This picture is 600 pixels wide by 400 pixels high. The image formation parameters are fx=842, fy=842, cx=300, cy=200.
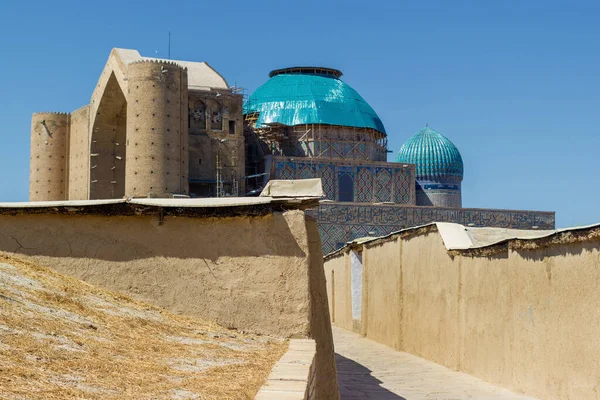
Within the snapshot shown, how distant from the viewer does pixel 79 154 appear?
3328cm

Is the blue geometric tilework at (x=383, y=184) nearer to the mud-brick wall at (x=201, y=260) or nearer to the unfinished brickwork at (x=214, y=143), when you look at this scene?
the unfinished brickwork at (x=214, y=143)

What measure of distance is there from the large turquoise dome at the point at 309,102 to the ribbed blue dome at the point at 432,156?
116 inches

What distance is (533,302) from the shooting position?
623 cm

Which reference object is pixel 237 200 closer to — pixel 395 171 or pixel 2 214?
pixel 2 214

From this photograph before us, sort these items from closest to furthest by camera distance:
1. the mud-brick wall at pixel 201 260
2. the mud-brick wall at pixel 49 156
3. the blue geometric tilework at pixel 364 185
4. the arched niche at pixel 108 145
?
1. the mud-brick wall at pixel 201 260
2. the arched niche at pixel 108 145
3. the blue geometric tilework at pixel 364 185
4. the mud-brick wall at pixel 49 156

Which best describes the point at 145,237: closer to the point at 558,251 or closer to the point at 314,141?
the point at 558,251

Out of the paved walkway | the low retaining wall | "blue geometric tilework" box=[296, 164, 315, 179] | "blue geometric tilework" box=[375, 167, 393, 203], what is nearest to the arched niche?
"blue geometric tilework" box=[296, 164, 315, 179]

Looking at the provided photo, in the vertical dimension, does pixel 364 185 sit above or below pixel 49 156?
below

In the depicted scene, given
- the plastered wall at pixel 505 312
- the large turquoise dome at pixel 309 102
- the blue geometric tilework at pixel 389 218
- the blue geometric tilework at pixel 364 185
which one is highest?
the large turquoise dome at pixel 309 102

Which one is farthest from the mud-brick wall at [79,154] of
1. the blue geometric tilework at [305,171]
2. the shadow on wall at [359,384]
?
the shadow on wall at [359,384]

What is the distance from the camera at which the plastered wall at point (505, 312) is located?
543 cm

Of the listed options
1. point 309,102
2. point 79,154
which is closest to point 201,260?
point 79,154

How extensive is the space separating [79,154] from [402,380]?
27879 millimetres

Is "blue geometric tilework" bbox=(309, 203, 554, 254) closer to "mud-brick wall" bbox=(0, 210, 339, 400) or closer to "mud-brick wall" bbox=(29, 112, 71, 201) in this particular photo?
"mud-brick wall" bbox=(29, 112, 71, 201)
